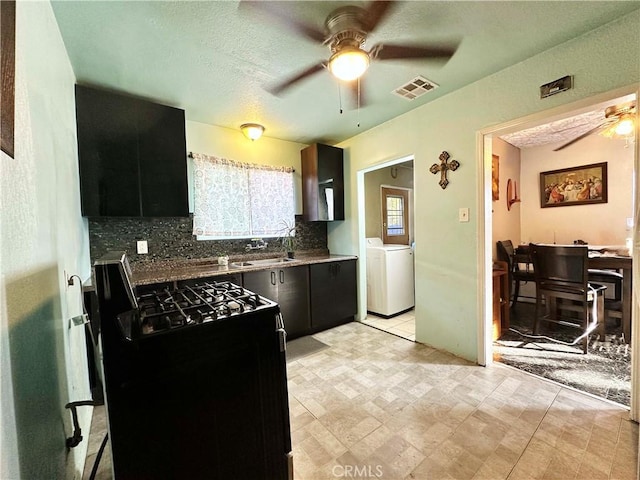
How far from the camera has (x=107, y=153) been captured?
211cm

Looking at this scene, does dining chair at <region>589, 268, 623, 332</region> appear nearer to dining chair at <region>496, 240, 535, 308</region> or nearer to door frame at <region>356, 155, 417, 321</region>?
dining chair at <region>496, 240, 535, 308</region>

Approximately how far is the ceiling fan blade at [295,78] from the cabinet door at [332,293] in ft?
6.03

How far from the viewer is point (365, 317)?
3.59 meters

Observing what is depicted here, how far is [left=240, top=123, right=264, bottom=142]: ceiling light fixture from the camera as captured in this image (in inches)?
116

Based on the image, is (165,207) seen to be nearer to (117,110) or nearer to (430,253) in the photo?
(117,110)

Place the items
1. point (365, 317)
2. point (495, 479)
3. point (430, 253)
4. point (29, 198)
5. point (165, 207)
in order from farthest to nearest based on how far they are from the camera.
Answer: point (365, 317), point (430, 253), point (165, 207), point (495, 479), point (29, 198)

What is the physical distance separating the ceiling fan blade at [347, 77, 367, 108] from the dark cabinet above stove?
1570mm

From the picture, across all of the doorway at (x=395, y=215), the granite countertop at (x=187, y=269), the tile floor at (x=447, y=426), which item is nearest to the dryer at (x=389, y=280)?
the granite countertop at (x=187, y=269)

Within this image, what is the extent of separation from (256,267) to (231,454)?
72.0 inches

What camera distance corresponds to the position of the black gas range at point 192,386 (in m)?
0.84

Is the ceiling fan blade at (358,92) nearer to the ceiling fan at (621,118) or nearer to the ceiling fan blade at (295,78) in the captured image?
the ceiling fan blade at (295,78)

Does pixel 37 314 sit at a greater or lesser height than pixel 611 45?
lesser

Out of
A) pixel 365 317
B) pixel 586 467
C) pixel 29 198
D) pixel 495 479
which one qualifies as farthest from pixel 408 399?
pixel 29 198

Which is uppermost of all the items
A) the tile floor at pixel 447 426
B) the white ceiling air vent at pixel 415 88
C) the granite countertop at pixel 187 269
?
the white ceiling air vent at pixel 415 88
